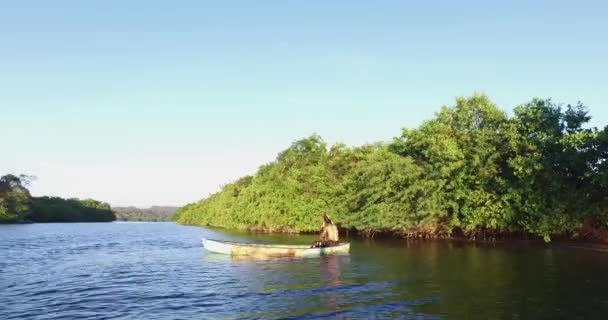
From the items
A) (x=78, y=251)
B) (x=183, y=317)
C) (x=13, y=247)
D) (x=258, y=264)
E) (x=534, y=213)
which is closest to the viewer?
(x=183, y=317)

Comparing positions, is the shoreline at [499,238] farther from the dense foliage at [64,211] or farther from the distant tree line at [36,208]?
the dense foliage at [64,211]

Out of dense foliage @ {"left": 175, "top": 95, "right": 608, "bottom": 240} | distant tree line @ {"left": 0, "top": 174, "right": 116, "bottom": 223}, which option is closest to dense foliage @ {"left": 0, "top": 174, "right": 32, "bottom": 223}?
distant tree line @ {"left": 0, "top": 174, "right": 116, "bottom": 223}

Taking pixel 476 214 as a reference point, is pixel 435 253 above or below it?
below

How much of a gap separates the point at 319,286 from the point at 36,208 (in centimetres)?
15433

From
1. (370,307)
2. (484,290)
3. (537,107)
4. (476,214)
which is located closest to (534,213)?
(476,214)

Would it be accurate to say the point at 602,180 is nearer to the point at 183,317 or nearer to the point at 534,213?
the point at 534,213

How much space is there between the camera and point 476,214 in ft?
157

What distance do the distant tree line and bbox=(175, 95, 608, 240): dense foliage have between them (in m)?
107

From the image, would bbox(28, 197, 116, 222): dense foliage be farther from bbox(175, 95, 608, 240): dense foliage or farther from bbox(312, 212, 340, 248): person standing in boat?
bbox(312, 212, 340, 248): person standing in boat

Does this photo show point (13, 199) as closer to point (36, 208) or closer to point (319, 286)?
point (36, 208)

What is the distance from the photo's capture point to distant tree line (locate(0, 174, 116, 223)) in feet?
453

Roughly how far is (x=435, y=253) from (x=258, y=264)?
14.7 metres

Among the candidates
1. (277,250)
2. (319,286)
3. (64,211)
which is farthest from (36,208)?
(319,286)

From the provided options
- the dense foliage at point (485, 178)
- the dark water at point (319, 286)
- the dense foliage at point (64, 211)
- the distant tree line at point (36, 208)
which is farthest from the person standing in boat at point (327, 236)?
the dense foliage at point (64, 211)
